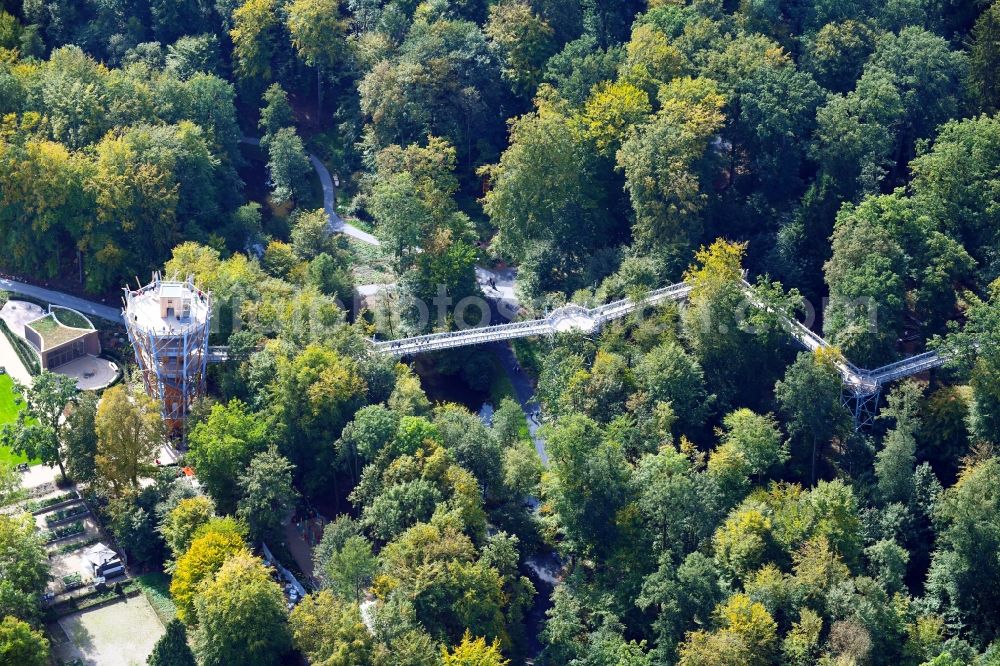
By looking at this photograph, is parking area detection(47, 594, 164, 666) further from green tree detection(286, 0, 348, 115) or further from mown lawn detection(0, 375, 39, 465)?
green tree detection(286, 0, 348, 115)

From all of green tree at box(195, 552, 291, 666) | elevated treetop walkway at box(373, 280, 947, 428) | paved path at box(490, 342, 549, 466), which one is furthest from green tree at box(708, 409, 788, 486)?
green tree at box(195, 552, 291, 666)

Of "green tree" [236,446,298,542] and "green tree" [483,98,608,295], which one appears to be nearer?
"green tree" [236,446,298,542]

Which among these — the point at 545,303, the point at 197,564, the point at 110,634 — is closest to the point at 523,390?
the point at 545,303

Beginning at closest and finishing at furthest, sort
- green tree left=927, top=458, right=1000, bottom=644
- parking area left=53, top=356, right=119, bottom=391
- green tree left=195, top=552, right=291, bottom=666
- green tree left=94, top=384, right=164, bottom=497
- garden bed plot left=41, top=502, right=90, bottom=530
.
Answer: green tree left=195, top=552, right=291, bottom=666
green tree left=927, top=458, right=1000, bottom=644
green tree left=94, top=384, right=164, bottom=497
garden bed plot left=41, top=502, right=90, bottom=530
parking area left=53, top=356, right=119, bottom=391

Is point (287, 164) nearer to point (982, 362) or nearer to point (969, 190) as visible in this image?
point (969, 190)

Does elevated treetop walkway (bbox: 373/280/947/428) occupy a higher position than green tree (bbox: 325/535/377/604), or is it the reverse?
elevated treetop walkway (bbox: 373/280/947/428)

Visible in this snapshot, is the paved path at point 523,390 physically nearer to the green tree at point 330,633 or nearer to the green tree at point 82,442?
the green tree at point 330,633

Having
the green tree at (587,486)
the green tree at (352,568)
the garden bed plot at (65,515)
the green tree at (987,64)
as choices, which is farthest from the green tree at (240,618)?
the green tree at (987,64)

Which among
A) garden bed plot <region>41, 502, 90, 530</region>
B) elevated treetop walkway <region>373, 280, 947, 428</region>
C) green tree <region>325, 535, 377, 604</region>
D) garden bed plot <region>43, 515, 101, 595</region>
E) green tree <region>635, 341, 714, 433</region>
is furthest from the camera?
elevated treetop walkway <region>373, 280, 947, 428</region>
